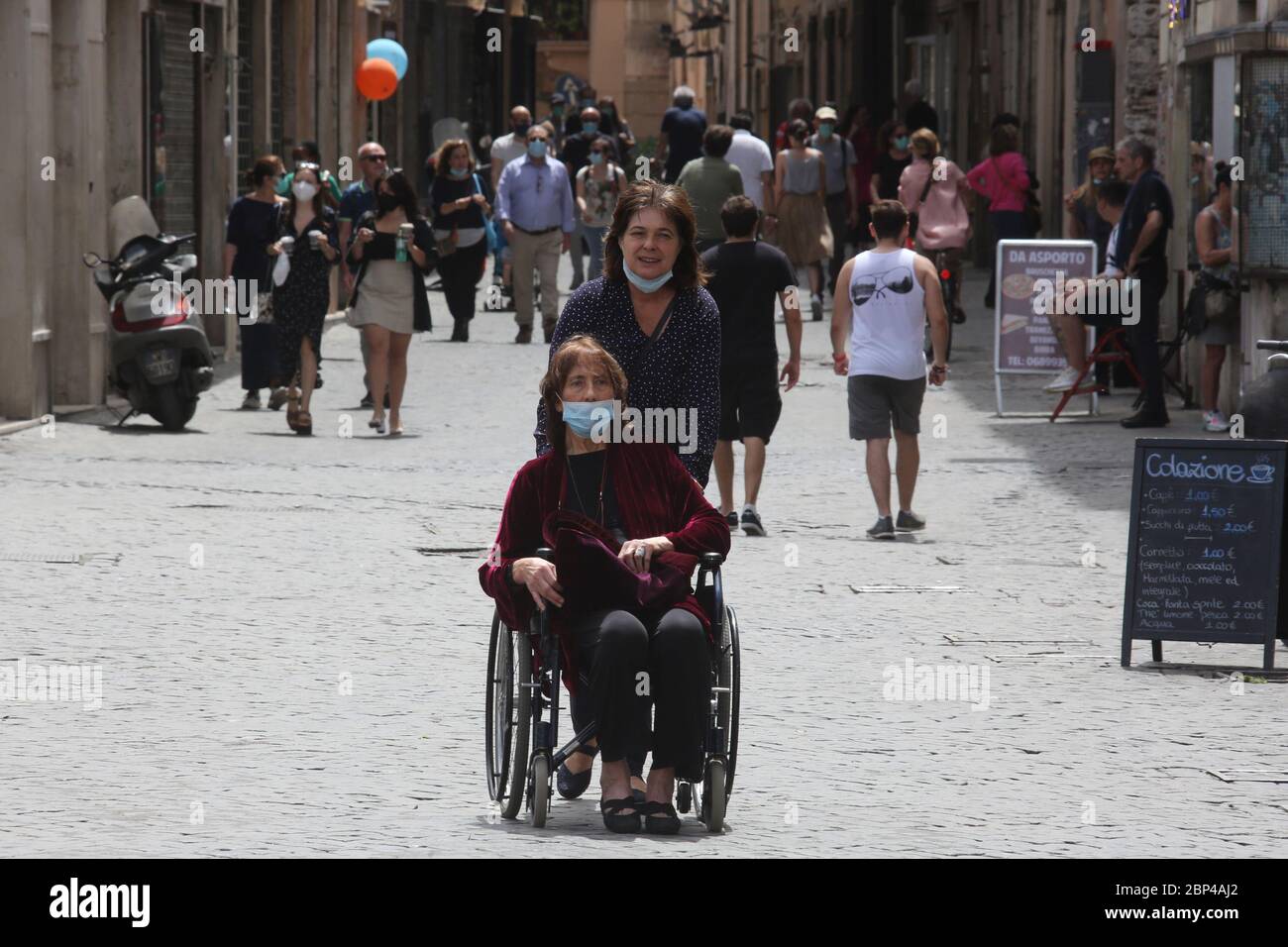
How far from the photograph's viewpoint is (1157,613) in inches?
355

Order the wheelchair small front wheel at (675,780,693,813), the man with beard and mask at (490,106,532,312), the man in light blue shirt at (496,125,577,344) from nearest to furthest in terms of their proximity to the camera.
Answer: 1. the wheelchair small front wheel at (675,780,693,813)
2. the man in light blue shirt at (496,125,577,344)
3. the man with beard and mask at (490,106,532,312)

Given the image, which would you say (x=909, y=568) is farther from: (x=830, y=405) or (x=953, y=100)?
(x=953, y=100)

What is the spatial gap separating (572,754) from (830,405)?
11.7 meters

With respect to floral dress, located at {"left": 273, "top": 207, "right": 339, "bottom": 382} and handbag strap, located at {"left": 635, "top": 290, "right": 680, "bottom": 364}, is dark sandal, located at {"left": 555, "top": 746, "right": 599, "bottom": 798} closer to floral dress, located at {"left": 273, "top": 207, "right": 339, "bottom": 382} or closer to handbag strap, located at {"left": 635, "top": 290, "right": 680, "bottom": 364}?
handbag strap, located at {"left": 635, "top": 290, "right": 680, "bottom": 364}

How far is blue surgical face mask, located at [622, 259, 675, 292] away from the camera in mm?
6957

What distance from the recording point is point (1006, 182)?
2338cm

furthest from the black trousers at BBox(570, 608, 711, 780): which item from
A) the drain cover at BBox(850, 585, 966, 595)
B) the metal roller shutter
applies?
the metal roller shutter

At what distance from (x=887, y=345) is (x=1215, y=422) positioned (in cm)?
413

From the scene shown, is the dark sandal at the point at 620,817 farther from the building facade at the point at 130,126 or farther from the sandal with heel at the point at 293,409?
the building facade at the point at 130,126

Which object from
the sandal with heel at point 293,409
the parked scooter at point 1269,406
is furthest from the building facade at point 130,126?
the parked scooter at point 1269,406

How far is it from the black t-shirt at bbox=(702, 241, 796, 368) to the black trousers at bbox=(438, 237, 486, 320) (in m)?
11.2

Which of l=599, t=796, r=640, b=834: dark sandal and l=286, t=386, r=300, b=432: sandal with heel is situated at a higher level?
l=286, t=386, r=300, b=432: sandal with heel

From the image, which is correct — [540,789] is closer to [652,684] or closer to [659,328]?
[652,684]

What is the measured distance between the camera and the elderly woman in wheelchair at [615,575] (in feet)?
20.6
